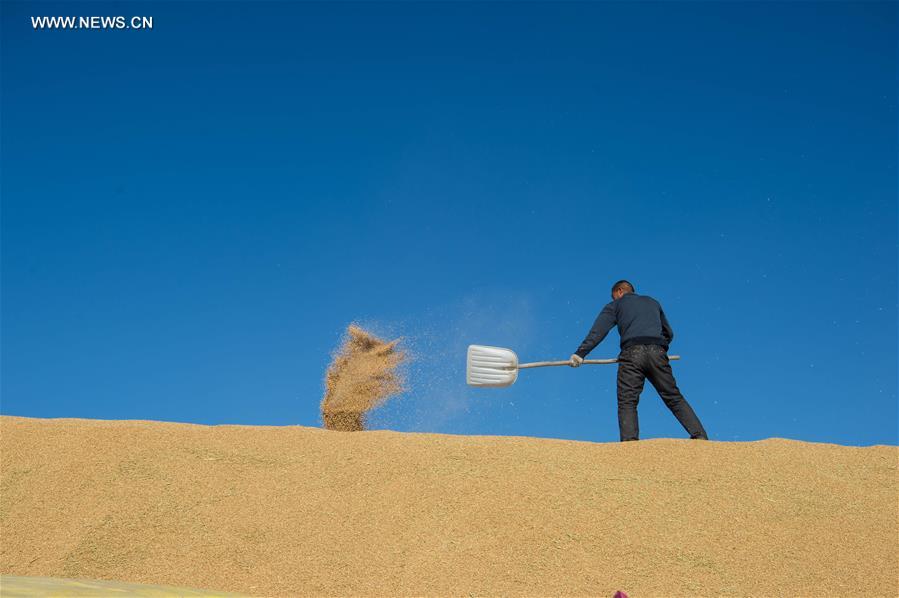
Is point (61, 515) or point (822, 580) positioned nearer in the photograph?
point (822, 580)

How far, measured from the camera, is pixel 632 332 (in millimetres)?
6602

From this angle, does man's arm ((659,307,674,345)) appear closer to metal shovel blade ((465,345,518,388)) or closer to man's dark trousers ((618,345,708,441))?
man's dark trousers ((618,345,708,441))

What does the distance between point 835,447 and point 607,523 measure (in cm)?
253

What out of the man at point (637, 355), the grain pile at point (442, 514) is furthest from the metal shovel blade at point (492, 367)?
the grain pile at point (442, 514)

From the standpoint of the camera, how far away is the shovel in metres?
7.24

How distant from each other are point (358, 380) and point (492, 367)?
5.61 feet

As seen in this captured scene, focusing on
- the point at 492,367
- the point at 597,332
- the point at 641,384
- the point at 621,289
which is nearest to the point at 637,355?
the point at 641,384

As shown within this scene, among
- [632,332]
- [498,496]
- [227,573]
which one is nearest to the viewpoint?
[227,573]

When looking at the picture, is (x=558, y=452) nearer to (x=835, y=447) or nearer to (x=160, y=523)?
(x=835, y=447)

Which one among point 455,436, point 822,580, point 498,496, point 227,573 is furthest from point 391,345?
point 822,580

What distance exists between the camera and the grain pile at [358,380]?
7.82 meters

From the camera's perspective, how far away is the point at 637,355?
646 centimetres

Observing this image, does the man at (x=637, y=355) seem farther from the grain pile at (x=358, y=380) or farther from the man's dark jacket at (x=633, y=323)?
the grain pile at (x=358, y=380)

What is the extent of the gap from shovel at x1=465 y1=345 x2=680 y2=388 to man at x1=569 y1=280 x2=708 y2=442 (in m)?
0.65
